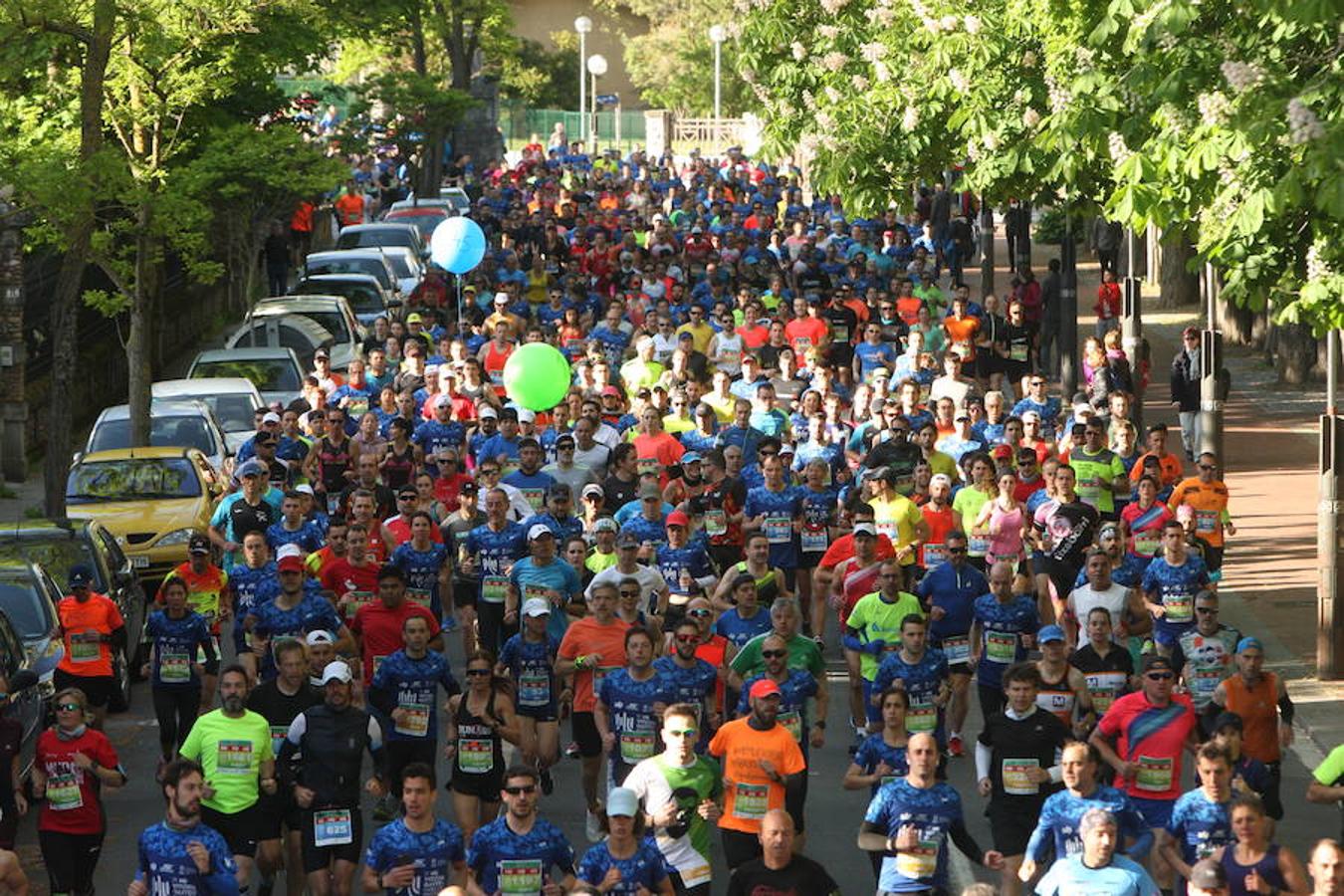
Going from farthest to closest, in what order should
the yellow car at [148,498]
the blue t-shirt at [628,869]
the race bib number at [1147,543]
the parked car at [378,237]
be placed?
the parked car at [378,237], the yellow car at [148,498], the race bib number at [1147,543], the blue t-shirt at [628,869]

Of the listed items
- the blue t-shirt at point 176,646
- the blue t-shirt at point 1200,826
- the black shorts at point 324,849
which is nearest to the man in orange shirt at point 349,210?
the blue t-shirt at point 176,646

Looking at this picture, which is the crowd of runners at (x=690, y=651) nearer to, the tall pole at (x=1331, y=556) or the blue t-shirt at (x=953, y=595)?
the blue t-shirt at (x=953, y=595)

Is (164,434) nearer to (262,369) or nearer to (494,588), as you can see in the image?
(262,369)

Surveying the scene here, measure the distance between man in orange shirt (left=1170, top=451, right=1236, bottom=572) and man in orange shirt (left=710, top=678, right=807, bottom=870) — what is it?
6.89 m

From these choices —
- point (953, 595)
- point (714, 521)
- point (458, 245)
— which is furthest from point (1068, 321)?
point (953, 595)

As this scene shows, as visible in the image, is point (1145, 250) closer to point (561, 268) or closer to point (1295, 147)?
point (561, 268)

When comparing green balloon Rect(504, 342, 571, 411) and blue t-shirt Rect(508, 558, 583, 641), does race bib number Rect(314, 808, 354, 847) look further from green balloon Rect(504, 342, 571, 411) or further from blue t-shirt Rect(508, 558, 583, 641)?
green balloon Rect(504, 342, 571, 411)

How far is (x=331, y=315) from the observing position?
31.7 metres

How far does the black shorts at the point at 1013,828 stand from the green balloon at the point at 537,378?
10357 millimetres

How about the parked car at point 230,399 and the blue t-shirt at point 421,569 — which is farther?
the parked car at point 230,399

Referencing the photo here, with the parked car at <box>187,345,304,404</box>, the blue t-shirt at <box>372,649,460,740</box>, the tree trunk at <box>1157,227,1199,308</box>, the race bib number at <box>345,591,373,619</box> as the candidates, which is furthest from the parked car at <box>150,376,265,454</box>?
the tree trunk at <box>1157,227,1199,308</box>

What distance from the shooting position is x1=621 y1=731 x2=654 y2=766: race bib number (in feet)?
43.5

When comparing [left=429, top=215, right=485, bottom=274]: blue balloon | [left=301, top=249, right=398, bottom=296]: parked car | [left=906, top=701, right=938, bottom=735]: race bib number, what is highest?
[left=429, top=215, right=485, bottom=274]: blue balloon

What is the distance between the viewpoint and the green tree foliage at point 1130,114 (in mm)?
12375
